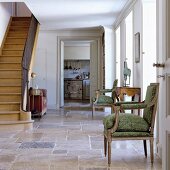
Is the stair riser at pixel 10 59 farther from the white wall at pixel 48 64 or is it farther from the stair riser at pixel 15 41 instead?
the white wall at pixel 48 64

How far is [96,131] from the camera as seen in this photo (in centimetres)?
601

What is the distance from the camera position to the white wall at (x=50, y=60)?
36.1ft

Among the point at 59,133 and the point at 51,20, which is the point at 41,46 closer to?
the point at 51,20

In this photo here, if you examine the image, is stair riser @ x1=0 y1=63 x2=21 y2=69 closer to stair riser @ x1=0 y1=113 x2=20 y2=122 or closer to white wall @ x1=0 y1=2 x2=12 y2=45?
white wall @ x1=0 y1=2 x2=12 y2=45

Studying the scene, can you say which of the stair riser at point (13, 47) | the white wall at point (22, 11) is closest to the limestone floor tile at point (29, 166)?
the stair riser at point (13, 47)

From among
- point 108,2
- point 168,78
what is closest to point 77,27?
point 108,2

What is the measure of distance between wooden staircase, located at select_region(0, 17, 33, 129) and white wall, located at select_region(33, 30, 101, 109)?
40.3 inches

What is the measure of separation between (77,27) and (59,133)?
5.28 m

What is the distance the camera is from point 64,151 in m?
4.25

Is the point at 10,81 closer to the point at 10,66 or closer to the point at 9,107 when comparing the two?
the point at 10,66

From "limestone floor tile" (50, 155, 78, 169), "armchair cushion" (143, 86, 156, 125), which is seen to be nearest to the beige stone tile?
"limestone floor tile" (50, 155, 78, 169)

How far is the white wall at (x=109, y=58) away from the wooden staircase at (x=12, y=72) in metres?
2.55

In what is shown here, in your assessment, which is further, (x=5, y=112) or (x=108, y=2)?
(x=108, y=2)

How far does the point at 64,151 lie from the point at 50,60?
7.07m
